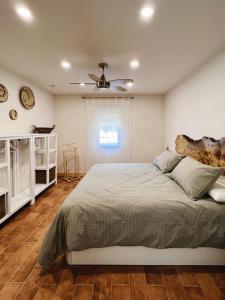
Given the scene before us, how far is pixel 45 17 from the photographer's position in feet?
5.87

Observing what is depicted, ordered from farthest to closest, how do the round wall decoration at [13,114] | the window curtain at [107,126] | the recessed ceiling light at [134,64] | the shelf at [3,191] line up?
1. the window curtain at [107,126]
2. the round wall decoration at [13,114]
3. the recessed ceiling light at [134,64]
4. the shelf at [3,191]

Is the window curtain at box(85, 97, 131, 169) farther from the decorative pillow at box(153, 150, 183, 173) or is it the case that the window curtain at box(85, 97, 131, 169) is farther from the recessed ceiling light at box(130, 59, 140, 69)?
the decorative pillow at box(153, 150, 183, 173)

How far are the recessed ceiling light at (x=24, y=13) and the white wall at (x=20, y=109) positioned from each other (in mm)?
1667

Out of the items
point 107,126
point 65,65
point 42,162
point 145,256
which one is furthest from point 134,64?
point 42,162

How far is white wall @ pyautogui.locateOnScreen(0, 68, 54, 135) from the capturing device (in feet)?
10.6

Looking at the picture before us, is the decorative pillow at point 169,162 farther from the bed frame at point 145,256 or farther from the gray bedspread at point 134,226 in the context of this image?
the bed frame at point 145,256

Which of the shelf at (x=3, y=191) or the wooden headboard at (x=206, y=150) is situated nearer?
the wooden headboard at (x=206, y=150)

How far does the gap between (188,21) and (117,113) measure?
11.8 feet

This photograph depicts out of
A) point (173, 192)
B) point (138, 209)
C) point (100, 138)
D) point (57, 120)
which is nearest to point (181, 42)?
point (173, 192)

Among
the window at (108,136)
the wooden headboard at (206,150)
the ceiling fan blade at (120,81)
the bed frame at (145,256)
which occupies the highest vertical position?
the ceiling fan blade at (120,81)

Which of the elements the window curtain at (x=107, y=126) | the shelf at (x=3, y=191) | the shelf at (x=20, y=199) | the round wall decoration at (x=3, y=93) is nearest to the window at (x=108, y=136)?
the window curtain at (x=107, y=126)

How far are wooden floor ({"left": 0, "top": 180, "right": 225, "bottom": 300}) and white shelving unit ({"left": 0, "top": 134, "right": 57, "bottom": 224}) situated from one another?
2.83 ft

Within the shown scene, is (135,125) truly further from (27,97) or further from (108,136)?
(27,97)

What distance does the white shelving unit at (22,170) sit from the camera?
2617mm
